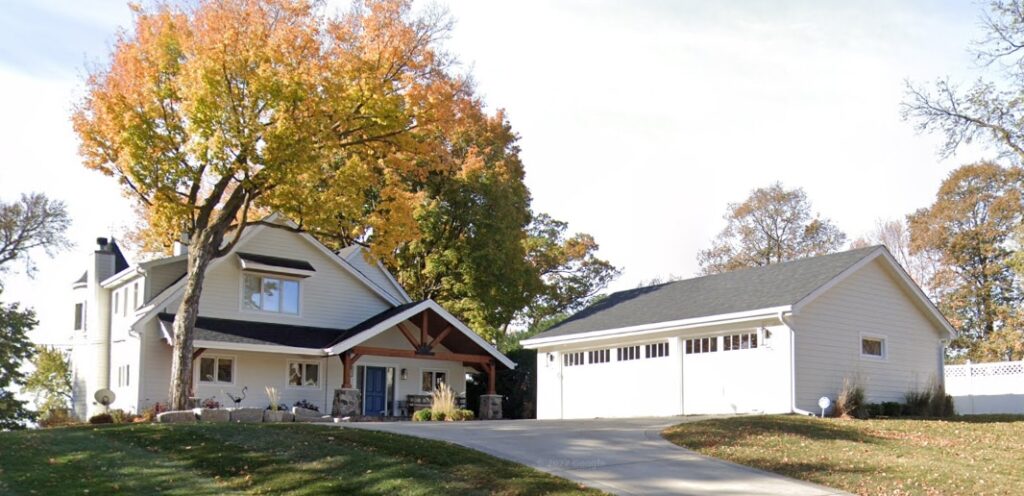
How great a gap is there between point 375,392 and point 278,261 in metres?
5.41

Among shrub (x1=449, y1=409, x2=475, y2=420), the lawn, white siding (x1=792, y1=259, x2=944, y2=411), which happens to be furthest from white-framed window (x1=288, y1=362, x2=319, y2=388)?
the lawn

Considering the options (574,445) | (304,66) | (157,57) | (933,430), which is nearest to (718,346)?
(933,430)

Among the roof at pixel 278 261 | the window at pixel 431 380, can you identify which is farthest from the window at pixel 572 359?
the roof at pixel 278 261

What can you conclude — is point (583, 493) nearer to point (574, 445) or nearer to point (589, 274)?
point (574, 445)

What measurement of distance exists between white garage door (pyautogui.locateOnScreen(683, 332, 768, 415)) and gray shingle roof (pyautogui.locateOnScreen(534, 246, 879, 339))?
34.4 inches

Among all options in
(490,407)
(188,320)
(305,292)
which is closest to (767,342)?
(490,407)

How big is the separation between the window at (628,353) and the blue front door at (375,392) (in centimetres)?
872

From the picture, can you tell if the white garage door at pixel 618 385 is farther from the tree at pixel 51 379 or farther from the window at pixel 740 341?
the tree at pixel 51 379

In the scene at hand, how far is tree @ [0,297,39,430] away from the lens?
38531 millimetres

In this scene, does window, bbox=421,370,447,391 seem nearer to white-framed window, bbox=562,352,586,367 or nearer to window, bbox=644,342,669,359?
white-framed window, bbox=562,352,586,367

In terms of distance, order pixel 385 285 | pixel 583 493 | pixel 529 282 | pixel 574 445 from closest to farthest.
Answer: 1. pixel 583 493
2. pixel 574 445
3. pixel 385 285
4. pixel 529 282

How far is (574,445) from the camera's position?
15.9 metres

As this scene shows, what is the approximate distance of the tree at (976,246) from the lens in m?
39.6

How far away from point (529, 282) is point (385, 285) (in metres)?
6.68
